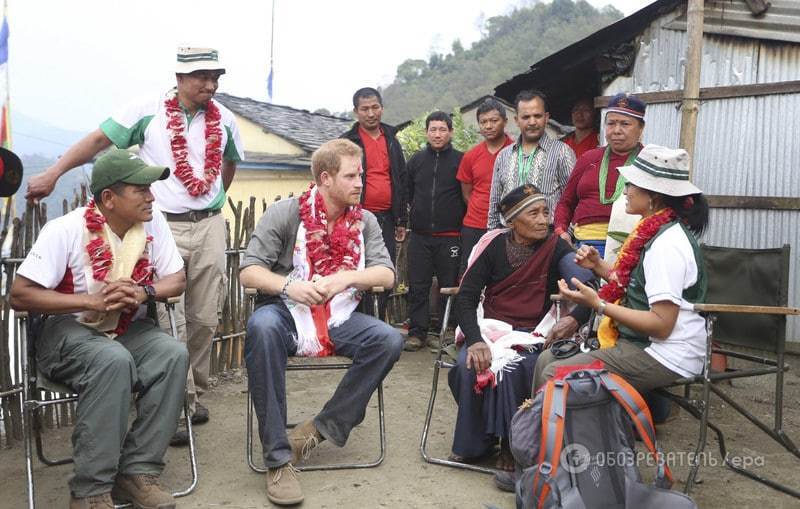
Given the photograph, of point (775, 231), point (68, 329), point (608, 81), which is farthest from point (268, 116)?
point (68, 329)

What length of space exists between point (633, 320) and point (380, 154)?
3748 mm

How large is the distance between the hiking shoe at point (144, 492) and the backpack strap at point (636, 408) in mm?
2053

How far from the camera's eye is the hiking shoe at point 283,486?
3676 mm

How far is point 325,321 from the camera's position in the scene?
13.8 feet

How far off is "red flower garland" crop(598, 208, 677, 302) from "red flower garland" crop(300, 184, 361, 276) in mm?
1378

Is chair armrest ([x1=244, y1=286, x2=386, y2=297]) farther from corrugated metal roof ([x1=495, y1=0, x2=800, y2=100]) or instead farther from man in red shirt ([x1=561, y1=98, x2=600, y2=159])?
corrugated metal roof ([x1=495, y1=0, x2=800, y2=100])

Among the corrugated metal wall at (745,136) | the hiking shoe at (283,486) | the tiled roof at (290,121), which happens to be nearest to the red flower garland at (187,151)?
the hiking shoe at (283,486)

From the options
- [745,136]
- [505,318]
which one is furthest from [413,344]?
[745,136]

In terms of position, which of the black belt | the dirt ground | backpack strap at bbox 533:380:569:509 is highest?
the black belt

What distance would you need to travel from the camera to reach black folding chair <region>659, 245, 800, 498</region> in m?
3.56

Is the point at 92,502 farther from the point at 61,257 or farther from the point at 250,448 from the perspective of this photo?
the point at 61,257

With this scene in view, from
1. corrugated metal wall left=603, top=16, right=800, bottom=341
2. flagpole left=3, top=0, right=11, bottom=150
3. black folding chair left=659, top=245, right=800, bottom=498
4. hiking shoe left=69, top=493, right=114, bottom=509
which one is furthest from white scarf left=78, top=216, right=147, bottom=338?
flagpole left=3, top=0, right=11, bottom=150

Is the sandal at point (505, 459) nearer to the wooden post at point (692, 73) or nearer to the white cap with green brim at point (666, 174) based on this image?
the white cap with green brim at point (666, 174)

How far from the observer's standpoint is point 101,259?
3693 millimetres
